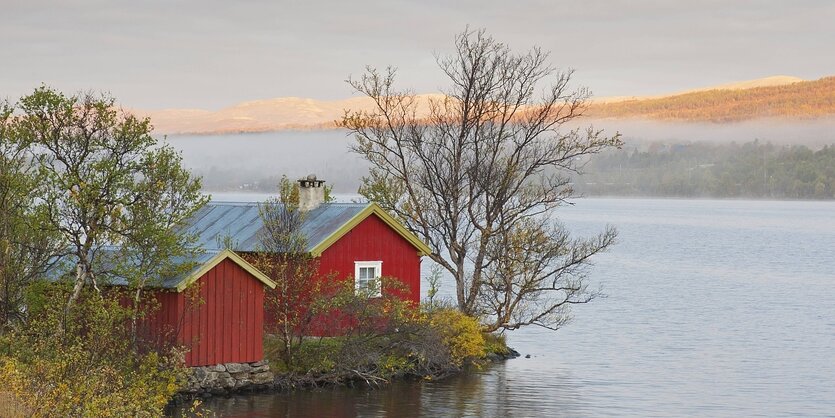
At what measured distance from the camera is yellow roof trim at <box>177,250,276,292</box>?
106 feet

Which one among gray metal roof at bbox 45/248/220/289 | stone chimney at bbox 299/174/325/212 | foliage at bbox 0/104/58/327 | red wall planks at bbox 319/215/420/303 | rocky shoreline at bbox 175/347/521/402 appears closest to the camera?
foliage at bbox 0/104/58/327

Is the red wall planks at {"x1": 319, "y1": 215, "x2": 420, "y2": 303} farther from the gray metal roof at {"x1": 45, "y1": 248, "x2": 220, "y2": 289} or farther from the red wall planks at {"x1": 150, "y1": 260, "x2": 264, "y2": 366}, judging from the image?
the gray metal roof at {"x1": 45, "y1": 248, "x2": 220, "y2": 289}

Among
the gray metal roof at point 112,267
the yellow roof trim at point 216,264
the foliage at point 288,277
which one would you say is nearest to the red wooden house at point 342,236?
the foliage at point 288,277

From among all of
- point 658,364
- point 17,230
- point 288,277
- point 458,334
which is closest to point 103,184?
point 17,230

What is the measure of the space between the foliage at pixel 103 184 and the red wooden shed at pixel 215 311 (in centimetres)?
95

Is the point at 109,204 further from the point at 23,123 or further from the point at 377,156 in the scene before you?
the point at 377,156

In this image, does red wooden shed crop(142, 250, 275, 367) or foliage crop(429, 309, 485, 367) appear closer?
red wooden shed crop(142, 250, 275, 367)

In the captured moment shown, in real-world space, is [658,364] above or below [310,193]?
below

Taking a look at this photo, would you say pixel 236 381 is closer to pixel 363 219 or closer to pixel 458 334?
pixel 363 219

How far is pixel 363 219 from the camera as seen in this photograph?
40.4 m

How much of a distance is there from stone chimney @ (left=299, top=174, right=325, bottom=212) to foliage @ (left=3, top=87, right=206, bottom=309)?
9086 millimetres

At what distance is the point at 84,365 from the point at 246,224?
1527 cm

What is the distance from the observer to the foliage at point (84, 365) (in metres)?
21.9

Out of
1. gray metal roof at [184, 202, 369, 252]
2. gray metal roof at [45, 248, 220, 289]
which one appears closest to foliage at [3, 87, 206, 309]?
gray metal roof at [45, 248, 220, 289]
